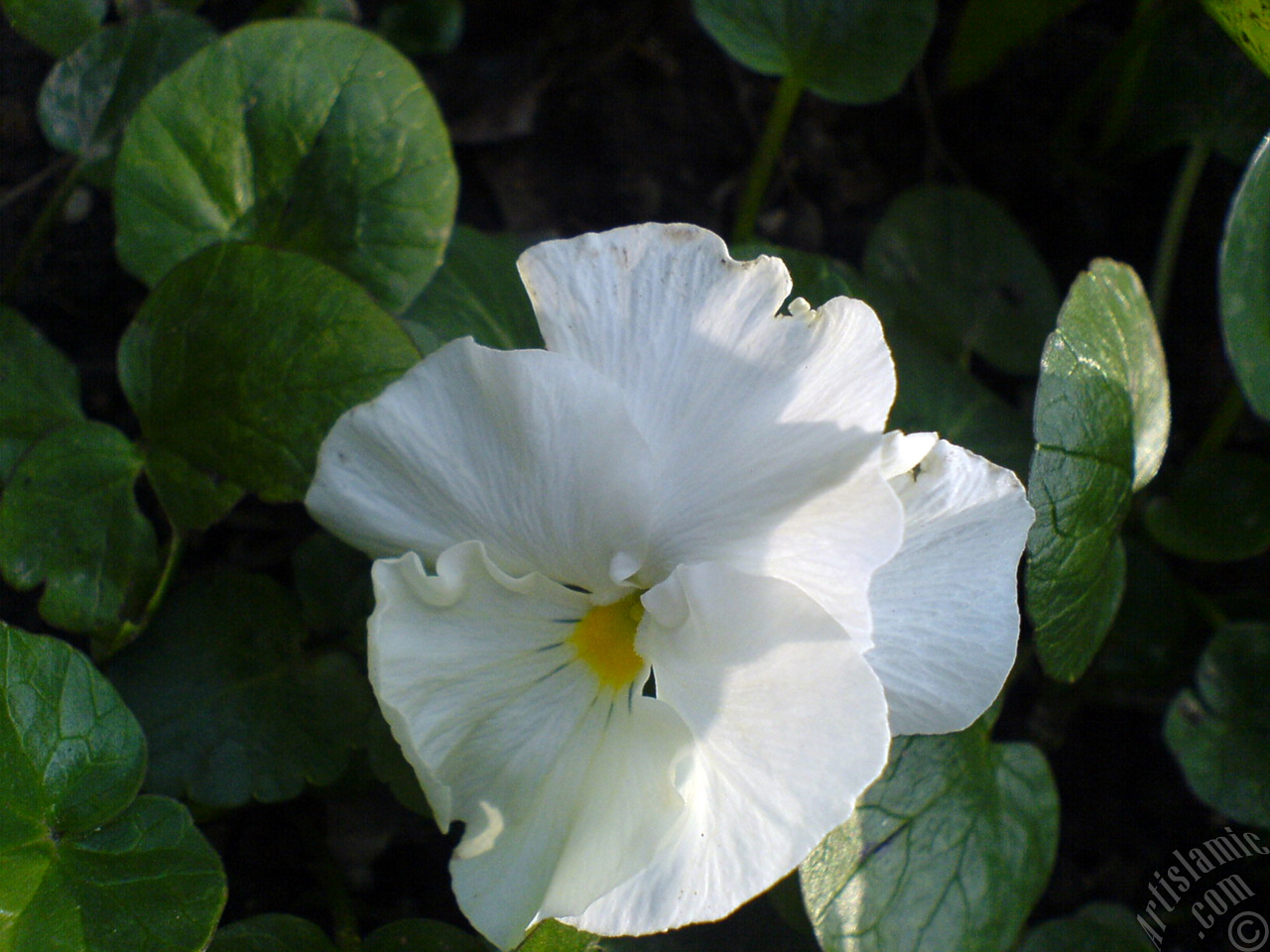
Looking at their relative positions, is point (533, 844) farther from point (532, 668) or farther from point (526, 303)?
point (526, 303)

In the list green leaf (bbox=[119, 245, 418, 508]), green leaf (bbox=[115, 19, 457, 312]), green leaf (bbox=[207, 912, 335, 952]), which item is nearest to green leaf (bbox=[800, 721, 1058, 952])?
green leaf (bbox=[207, 912, 335, 952])

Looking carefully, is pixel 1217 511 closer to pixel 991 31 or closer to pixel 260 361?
pixel 991 31

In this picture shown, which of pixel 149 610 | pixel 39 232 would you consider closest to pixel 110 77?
pixel 39 232

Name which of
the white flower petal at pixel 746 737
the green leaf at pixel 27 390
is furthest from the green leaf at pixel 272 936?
the green leaf at pixel 27 390

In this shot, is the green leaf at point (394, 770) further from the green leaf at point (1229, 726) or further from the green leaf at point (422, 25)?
the green leaf at point (422, 25)

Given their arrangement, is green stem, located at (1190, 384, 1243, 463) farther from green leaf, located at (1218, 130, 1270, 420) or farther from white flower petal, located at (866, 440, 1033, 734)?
white flower petal, located at (866, 440, 1033, 734)
